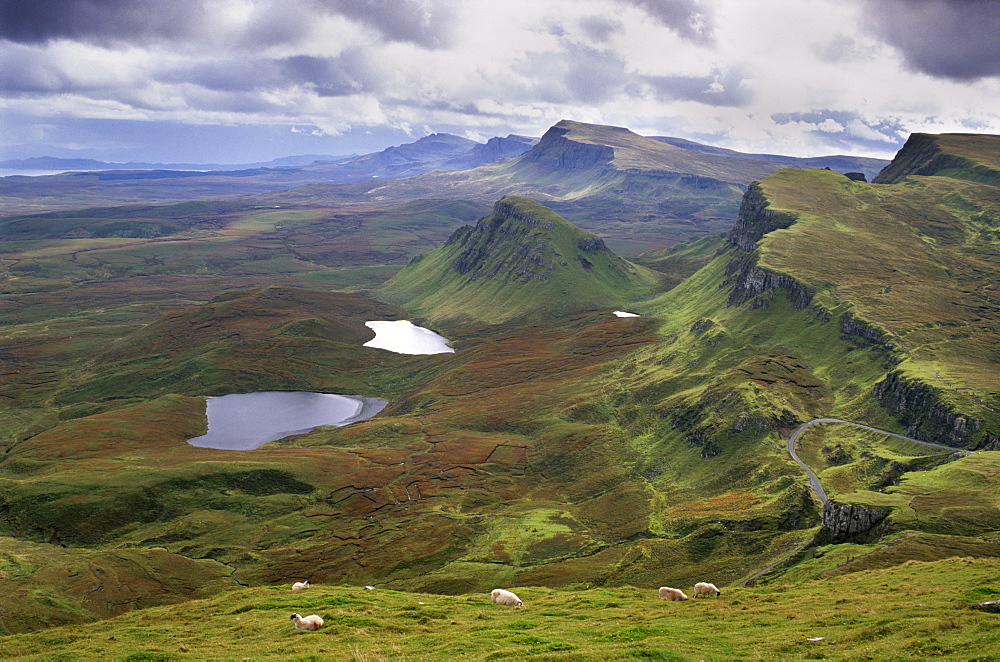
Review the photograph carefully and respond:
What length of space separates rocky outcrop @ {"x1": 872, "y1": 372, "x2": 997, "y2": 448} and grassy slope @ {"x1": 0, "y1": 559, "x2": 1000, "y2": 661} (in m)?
90.6

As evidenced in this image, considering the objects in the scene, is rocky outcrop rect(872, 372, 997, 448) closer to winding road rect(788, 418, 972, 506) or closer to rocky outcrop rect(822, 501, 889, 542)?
winding road rect(788, 418, 972, 506)

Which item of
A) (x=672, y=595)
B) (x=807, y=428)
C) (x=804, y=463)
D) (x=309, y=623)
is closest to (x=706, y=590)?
(x=672, y=595)

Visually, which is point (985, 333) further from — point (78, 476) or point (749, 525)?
point (78, 476)

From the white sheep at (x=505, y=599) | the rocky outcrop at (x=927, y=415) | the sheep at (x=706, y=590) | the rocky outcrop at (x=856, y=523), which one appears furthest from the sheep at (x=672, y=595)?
the rocky outcrop at (x=927, y=415)

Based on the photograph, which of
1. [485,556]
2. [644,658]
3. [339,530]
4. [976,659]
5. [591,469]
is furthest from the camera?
[591,469]

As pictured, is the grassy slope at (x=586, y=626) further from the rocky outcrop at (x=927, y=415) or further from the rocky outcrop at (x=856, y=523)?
the rocky outcrop at (x=927, y=415)

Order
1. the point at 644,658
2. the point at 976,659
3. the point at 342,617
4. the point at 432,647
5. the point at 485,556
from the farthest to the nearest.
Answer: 1. the point at 485,556
2. the point at 342,617
3. the point at 432,647
4. the point at 644,658
5. the point at 976,659

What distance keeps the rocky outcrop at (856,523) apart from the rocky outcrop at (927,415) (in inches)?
2213

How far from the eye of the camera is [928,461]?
133000mm

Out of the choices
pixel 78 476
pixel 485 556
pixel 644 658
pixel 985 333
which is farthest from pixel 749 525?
pixel 78 476

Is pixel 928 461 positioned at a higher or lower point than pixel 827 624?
lower

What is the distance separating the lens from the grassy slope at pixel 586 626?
4222 centimetres

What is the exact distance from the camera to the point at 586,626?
52.7 metres

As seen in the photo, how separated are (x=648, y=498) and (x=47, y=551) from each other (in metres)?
125
